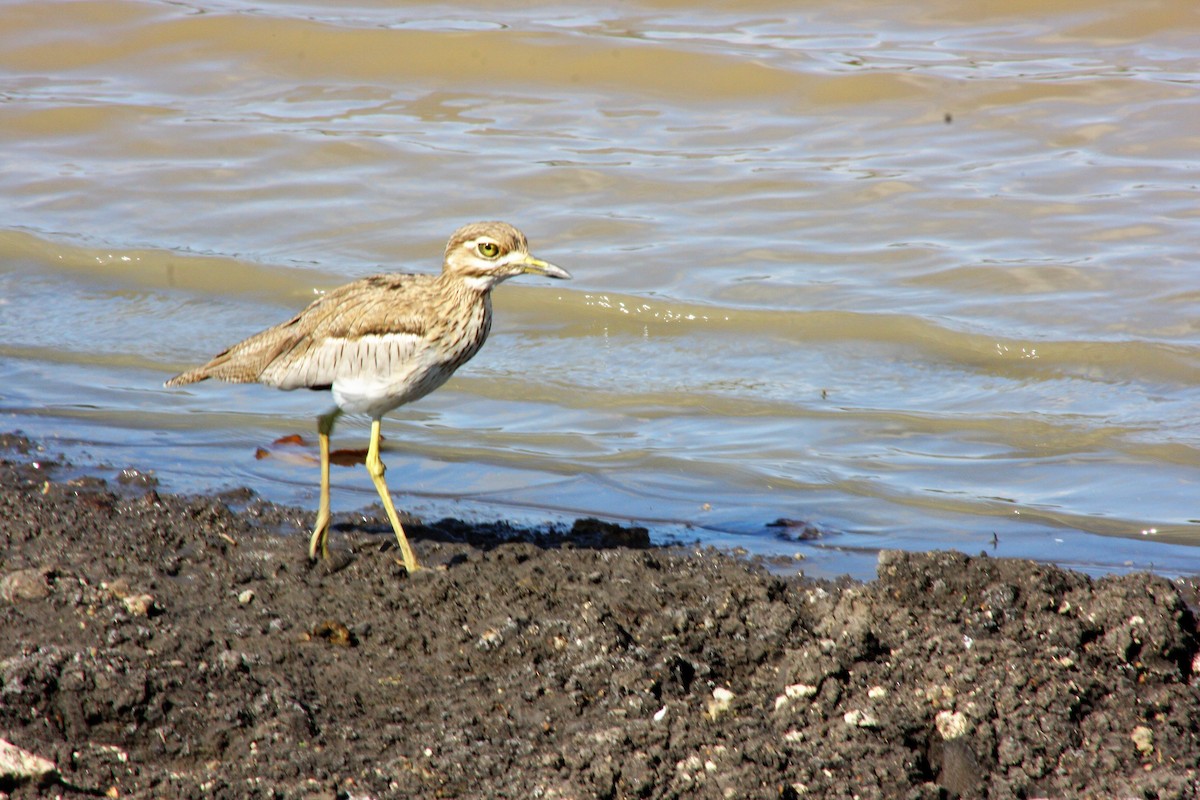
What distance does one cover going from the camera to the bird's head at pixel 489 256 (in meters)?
5.34

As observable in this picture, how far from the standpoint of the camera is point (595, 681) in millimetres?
3990

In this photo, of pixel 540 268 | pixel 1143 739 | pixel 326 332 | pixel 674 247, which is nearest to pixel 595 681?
pixel 1143 739

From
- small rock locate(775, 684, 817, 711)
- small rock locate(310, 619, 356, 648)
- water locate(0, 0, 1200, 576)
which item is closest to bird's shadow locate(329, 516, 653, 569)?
water locate(0, 0, 1200, 576)

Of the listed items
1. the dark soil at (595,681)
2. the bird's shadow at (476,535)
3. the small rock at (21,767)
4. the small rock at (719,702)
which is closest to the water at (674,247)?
the bird's shadow at (476,535)

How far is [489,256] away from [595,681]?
2.01 metres

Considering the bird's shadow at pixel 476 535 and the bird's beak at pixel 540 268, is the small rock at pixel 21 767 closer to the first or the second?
the bird's shadow at pixel 476 535

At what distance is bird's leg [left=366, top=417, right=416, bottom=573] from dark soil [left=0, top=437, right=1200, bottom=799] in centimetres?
13

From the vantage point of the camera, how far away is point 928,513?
6.12m

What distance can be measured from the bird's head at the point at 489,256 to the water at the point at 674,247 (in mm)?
1200

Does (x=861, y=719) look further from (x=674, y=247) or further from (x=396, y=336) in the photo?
(x=674, y=247)

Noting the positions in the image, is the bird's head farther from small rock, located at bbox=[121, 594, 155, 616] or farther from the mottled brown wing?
small rock, located at bbox=[121, 594, 155, 616]

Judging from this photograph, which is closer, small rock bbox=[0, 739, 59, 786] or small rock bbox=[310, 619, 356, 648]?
small rock bbox=[0, 739, 59, 786]

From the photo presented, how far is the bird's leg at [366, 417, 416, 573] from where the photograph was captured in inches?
201

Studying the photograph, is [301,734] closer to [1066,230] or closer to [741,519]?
[741,519]
